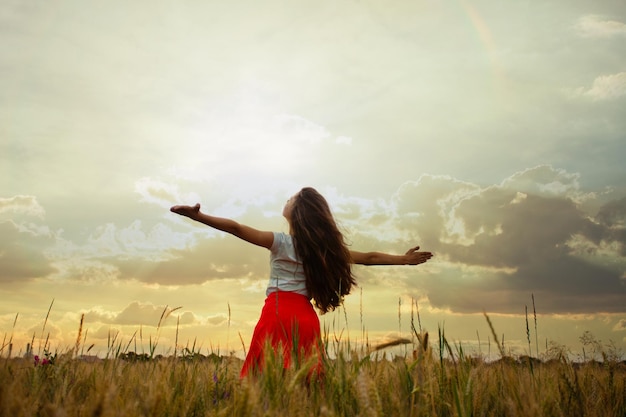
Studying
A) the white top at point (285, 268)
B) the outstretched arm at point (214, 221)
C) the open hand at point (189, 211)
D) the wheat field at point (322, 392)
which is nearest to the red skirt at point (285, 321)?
the white top at point (285, 268)

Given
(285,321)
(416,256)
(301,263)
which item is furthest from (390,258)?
(285,321)

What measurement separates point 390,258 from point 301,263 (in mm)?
1620

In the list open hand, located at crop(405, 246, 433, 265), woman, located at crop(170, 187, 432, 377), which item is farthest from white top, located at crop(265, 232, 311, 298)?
open hand, located at crop(405, 246, 433, 265)

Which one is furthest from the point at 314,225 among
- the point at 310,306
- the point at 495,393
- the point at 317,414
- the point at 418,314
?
the point at 317,414

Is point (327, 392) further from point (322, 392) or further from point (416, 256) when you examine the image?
point (416, 256)

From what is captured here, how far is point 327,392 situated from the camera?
113 inches

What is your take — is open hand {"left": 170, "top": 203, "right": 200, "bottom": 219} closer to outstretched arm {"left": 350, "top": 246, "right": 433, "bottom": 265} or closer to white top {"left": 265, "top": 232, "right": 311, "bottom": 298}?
white top {"left": 265, "top": 232, "right": 311, "bottom": 298}

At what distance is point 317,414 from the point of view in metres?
2.54

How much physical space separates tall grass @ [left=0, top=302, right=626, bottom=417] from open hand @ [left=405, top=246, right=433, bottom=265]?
3.29 meters

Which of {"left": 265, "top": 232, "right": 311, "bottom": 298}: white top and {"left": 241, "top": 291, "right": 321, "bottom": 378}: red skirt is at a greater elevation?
{"left": 265, "top": 232, "right": 311, "bottom": 298}: white top

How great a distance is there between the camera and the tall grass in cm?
210

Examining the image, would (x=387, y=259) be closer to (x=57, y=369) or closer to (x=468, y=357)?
(x=468, y=357)

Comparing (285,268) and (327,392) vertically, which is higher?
(285,268)

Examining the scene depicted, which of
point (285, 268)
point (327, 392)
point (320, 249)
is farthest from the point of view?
point (320, 249)
